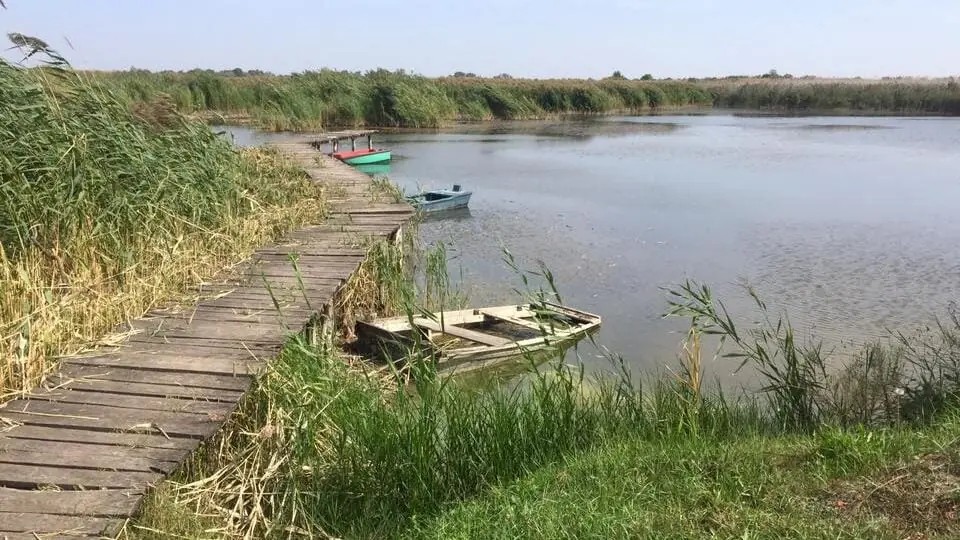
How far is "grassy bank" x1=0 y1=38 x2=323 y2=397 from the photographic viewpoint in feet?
13.4

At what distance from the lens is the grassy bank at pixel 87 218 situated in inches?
161

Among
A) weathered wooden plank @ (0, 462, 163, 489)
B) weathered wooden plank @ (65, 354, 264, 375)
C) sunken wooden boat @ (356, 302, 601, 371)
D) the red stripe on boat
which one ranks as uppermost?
the red stripe on boat

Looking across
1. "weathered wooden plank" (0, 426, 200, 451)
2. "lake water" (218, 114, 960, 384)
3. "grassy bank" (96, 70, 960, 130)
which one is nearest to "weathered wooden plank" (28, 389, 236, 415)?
"weathered wooden plank" (0, 426, 200, 451)

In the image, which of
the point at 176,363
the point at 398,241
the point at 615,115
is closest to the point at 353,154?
the point at 398,241

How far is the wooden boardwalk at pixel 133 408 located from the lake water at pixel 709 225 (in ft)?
12.2

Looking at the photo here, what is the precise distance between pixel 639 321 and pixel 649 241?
3973mm

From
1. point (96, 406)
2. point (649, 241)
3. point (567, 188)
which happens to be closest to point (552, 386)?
point (96, 406)

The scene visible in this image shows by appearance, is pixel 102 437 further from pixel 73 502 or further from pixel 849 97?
pixel 849 97

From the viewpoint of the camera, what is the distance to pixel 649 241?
38.5 ft

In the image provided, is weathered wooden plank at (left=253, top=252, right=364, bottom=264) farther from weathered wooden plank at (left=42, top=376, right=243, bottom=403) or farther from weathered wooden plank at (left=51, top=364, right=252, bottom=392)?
weathered wooden plank at (left=42, top=376, right=243, bottom=403)

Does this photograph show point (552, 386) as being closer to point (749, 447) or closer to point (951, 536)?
point (749, 447)

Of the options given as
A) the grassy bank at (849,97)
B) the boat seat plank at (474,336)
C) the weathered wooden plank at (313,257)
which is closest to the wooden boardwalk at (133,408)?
the weathered wooden plank at (313,257)

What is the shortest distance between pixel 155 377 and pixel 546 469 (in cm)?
201

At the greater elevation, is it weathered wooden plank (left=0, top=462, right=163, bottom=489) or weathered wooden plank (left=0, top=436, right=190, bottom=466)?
weathered wooden plank (left=0, top=436, right=190, bottom=466)
